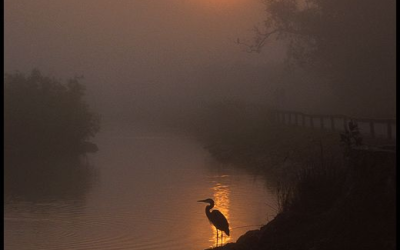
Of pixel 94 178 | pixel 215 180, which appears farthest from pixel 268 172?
pixel 94 178

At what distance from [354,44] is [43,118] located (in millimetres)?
27662

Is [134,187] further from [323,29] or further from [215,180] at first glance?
[323,29]

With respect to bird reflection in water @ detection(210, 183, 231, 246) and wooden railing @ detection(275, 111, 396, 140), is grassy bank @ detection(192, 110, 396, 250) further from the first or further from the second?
bird reflection in water @ detection(210, 183, 231, 246)

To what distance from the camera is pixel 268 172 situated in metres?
38.5

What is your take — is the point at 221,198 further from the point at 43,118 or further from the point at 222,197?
the point at 43,118

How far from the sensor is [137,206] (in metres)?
30.2

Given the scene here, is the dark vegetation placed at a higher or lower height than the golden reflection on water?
higher

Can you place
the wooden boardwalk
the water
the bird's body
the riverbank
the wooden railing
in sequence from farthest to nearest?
the wooden railing
the wooden boardwalk
the water
the bird's body
the riverbank

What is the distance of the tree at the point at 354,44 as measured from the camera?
175 feet

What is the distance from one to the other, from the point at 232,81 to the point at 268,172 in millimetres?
86032

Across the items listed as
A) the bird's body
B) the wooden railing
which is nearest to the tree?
the wooden railing

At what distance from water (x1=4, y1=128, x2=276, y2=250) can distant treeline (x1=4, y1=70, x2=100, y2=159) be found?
12.8 meters

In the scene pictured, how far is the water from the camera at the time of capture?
23.3 m

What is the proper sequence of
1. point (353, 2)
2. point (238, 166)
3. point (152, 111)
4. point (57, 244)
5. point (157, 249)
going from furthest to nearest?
point (152, 111)
point (353, 2)
point (238, 166)
point (57, 244)
point (157, 249)
